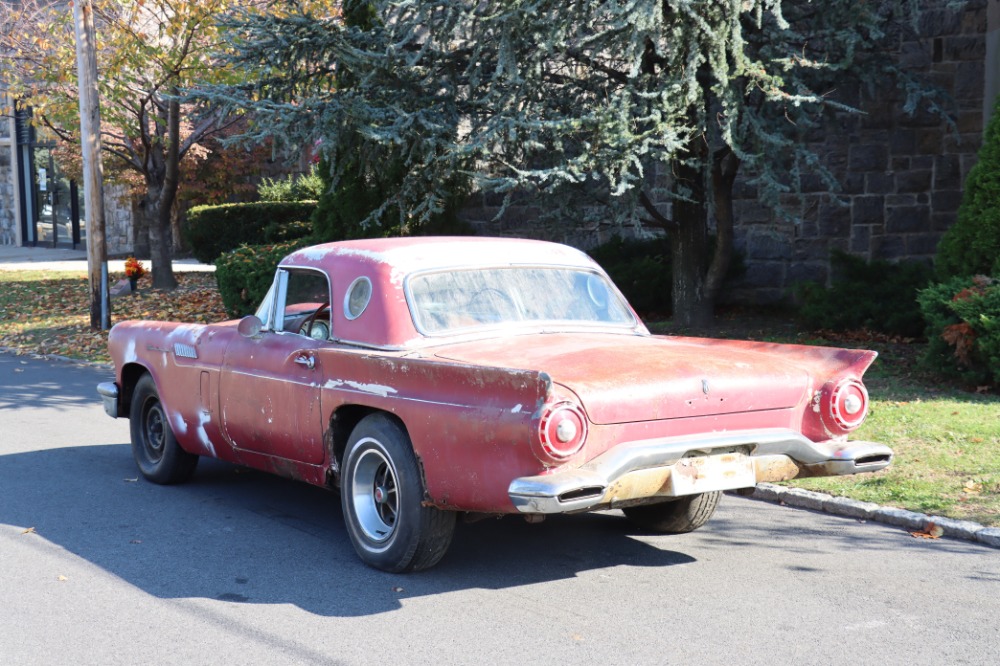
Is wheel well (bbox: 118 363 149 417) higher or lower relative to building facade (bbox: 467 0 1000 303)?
lower

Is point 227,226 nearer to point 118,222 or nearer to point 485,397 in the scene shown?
point 118,222

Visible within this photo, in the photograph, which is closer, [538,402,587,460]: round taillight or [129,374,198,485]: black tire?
[538,402,587,460]: round taillight

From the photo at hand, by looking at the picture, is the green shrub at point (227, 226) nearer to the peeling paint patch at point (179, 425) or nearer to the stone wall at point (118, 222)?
the stone wall at point (118, 222)

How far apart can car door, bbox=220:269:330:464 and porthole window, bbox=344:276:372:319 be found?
235 millimetres

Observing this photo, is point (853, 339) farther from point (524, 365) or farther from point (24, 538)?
point (24, 538)

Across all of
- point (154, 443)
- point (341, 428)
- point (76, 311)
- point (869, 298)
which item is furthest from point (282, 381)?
point (76, 311)

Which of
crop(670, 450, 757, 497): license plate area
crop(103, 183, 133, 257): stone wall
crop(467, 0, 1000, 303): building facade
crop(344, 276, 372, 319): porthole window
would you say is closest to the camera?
crop(670, 450, 757, 497): license plate area

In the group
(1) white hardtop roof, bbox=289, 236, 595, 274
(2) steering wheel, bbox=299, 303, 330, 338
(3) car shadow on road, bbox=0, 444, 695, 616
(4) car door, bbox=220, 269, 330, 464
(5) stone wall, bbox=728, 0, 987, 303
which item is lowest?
(3) car shadow on road, bbox=0, 444, 695, 616

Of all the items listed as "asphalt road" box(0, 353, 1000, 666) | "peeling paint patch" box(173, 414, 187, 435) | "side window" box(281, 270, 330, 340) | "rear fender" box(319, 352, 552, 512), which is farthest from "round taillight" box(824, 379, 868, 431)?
"peeling paint patch" box(173, 414, 187, 435)

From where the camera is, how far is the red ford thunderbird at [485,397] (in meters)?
4.98

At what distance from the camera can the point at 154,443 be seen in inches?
316

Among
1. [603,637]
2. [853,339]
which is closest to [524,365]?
[603,637]

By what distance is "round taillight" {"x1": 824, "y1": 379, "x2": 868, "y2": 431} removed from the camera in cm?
563

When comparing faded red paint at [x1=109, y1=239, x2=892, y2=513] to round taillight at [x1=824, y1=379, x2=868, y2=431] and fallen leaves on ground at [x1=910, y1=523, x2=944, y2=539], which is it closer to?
round taillight at [x1=824, y1=379, x2=868, y2=431]
